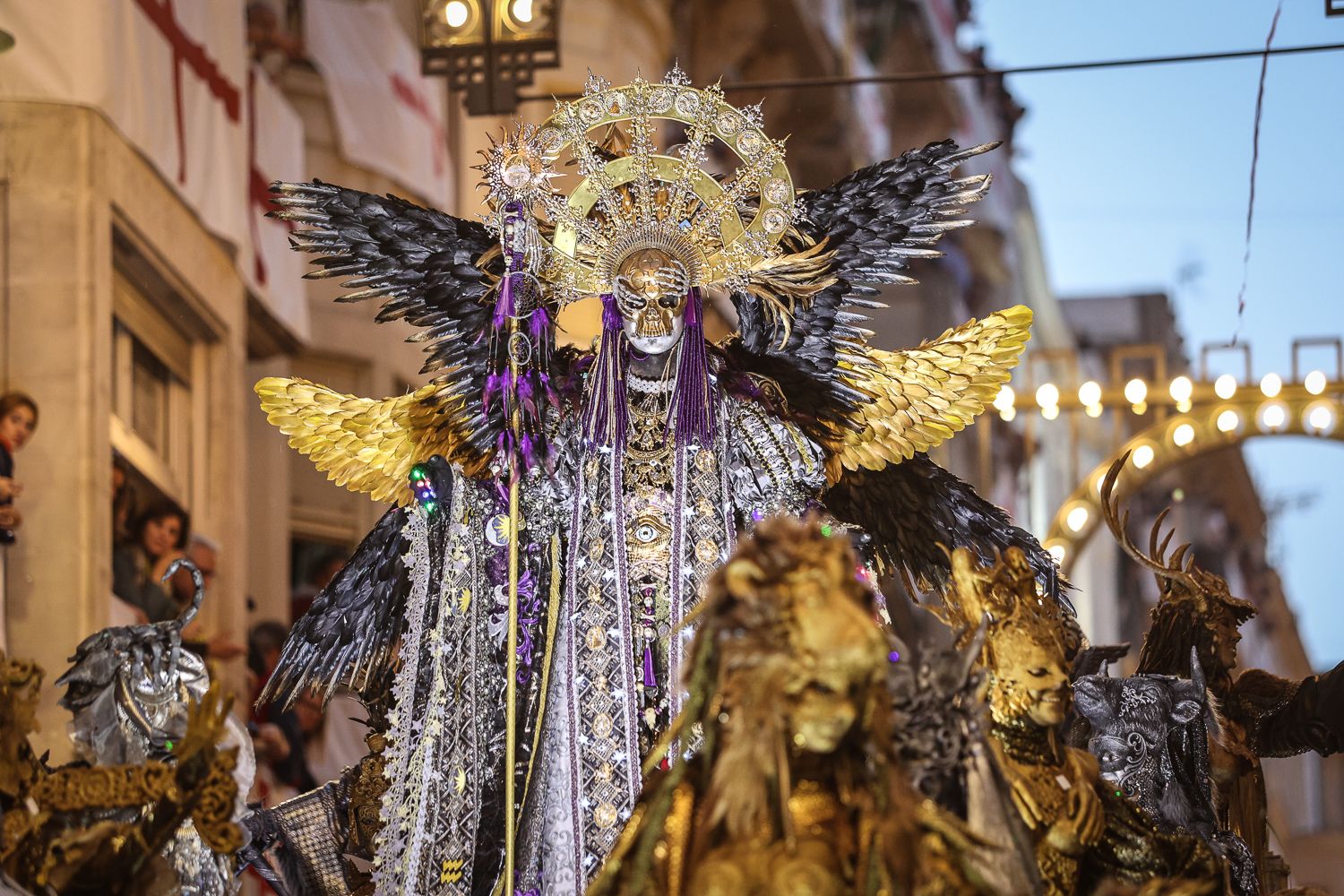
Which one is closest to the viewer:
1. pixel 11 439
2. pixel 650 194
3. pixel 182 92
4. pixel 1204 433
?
pixel 650 194

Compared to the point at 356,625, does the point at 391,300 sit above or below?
above

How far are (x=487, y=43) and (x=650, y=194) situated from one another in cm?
681

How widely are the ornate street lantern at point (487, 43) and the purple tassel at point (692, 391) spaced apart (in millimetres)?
6697

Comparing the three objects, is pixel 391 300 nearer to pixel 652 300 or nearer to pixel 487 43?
pixel 652 300

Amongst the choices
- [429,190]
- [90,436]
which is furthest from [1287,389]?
[90,436]

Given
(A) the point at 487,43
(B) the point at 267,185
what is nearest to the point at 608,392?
(A) the point at 487,43

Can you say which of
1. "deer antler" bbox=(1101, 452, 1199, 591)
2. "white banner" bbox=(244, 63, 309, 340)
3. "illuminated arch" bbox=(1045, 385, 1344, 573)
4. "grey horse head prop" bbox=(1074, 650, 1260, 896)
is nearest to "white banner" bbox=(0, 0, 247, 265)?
"white banner" bbox=(244, 63, 309, 340)

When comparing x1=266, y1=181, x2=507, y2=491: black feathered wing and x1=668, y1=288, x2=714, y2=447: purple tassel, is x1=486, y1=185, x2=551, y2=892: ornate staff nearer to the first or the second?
x1=266, y1=181, x2=507, y2=491: black feathered wing

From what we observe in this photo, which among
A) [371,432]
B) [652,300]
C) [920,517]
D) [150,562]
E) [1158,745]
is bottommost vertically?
[1158,745]

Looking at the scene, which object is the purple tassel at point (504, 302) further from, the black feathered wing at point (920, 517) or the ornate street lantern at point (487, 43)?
the ornate street lantern at point (487, 43)

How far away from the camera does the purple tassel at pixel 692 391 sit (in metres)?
9.35

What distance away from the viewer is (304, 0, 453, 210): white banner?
18.6 m

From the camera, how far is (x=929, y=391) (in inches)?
379

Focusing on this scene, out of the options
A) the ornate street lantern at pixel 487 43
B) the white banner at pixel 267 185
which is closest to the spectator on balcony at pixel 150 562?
the white banner at pixel 267 185
